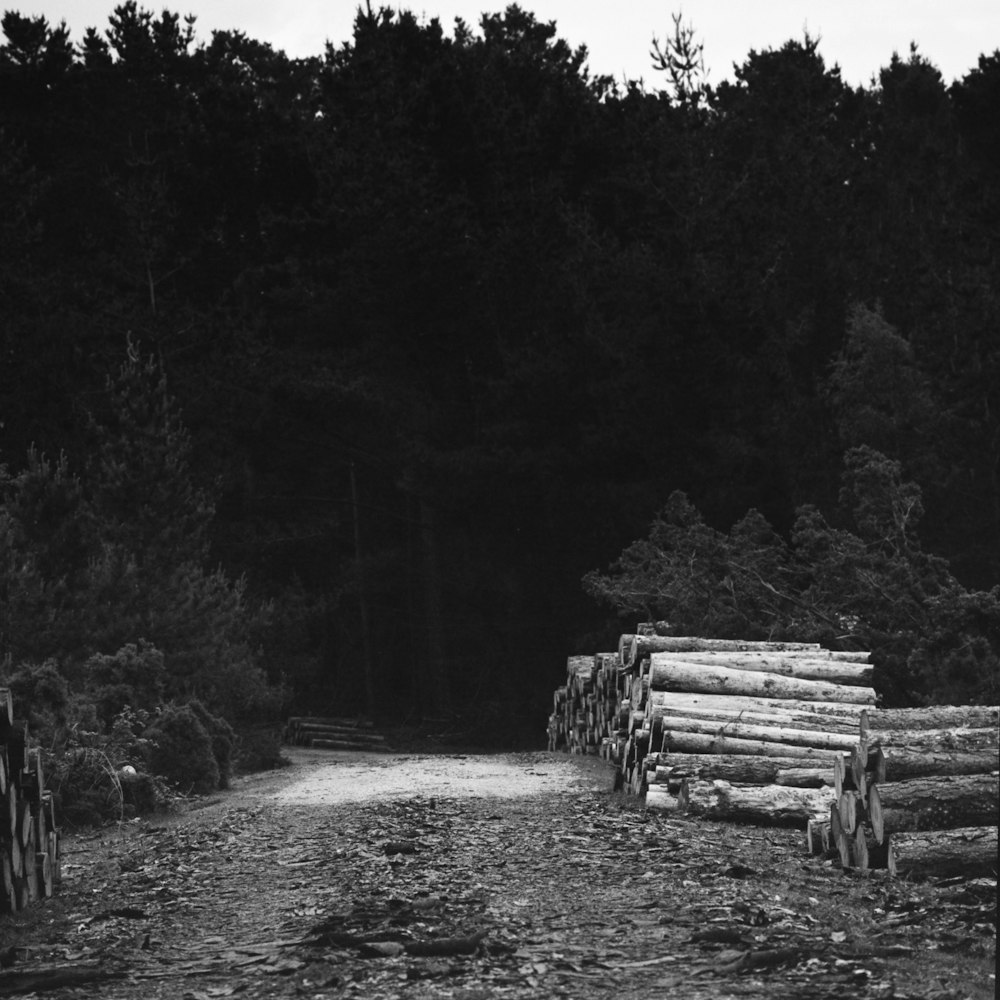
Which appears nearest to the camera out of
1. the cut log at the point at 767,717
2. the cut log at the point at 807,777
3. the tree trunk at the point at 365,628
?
the cut log at the point at 807,777

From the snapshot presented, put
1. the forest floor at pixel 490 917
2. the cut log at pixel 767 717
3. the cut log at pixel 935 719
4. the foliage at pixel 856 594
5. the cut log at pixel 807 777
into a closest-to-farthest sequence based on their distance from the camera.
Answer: the forest floor at pixel 490 917, the cut log at pixel 935 719, the cut log at pixel 807 777, the cut log at pixel 767 717, the foliage at pixel 856 594

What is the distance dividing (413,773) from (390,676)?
67.6 ft

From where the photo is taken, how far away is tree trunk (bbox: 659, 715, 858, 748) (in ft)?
40.4

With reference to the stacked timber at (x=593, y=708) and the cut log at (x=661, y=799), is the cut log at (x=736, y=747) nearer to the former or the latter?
the cut log at (x=661, y=799)

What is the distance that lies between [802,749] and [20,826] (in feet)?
20.9

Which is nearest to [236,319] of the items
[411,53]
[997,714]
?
A: [411,53]

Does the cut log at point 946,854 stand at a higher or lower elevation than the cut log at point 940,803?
lower

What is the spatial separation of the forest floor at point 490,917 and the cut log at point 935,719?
954 millimetres

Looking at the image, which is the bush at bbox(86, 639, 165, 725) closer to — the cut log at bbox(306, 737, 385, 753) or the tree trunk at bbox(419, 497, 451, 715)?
the cut log at bbox(306, 737, 385, 753)

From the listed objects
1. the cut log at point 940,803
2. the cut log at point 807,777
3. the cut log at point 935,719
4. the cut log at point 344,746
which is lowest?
the cut log at point 344,746

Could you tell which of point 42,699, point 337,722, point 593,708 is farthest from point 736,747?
point 337,722

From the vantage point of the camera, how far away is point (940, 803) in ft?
27.4

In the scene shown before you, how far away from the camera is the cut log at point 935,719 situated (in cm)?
886

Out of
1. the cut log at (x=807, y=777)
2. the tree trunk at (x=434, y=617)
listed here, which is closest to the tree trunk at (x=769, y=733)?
the cut log at (x=807, y=777)
